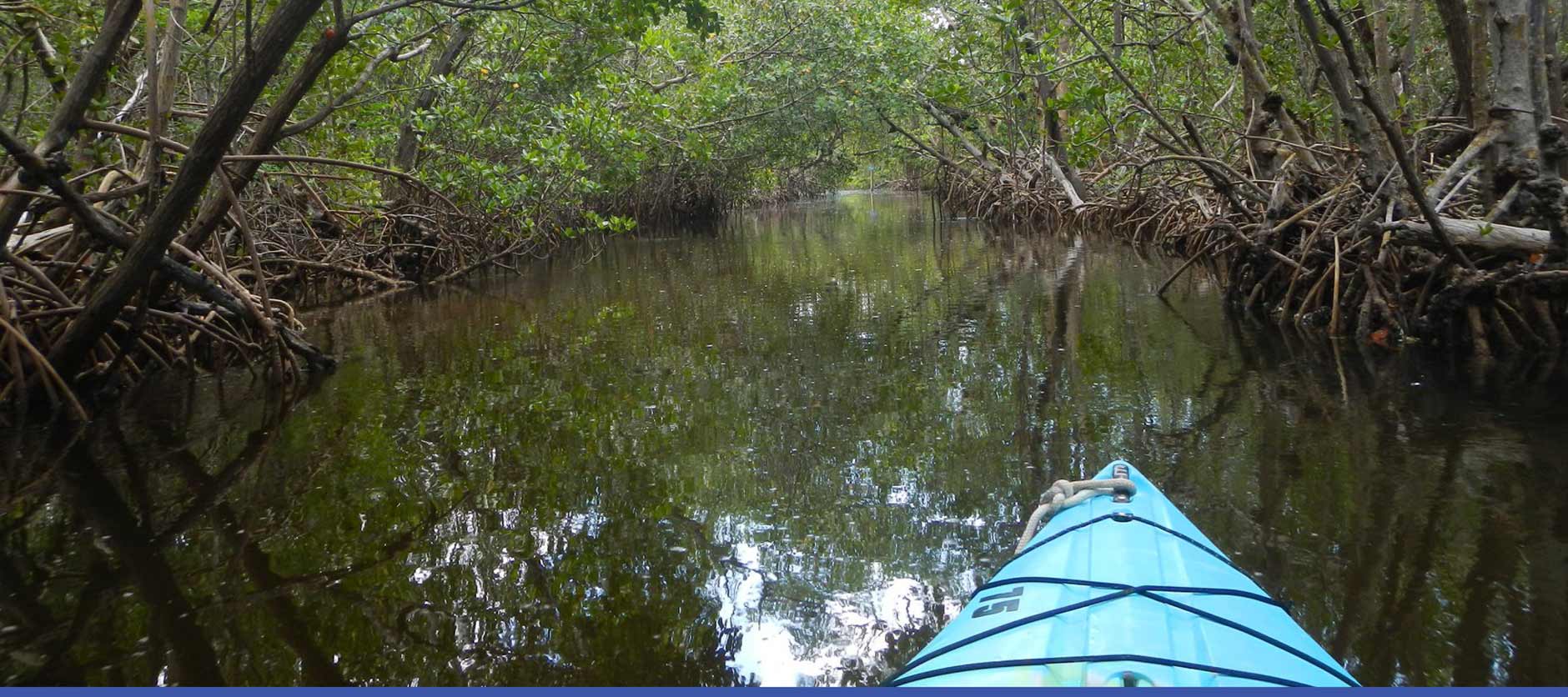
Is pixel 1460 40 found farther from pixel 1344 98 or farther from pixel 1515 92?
pixel 1344 98

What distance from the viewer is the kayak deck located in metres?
1.66

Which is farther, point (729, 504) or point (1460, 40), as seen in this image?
point (1460, 40)

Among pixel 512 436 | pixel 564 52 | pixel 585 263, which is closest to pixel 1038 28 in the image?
pixel 564 52

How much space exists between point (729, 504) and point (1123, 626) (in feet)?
6.00

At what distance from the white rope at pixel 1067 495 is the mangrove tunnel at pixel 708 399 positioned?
0.23 m

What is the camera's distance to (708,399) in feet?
16.4

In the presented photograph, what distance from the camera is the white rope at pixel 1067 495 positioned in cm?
259

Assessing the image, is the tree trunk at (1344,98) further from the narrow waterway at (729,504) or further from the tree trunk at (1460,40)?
the narrow waterway at (729,504)

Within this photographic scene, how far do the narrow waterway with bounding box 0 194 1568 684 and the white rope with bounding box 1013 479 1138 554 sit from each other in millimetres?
250

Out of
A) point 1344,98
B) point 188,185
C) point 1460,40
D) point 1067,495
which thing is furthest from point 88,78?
point 1460,40

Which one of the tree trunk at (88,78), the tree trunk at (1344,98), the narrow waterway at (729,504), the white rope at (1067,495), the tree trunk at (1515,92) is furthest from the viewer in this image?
the tree trunk at (1344,98)

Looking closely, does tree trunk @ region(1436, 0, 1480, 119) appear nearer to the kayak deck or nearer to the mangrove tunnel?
the mangrove tunnel

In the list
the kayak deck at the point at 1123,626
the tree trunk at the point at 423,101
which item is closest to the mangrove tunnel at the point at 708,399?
the kayak deck at the point at 1123,626

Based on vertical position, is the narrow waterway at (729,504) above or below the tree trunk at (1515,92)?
below
